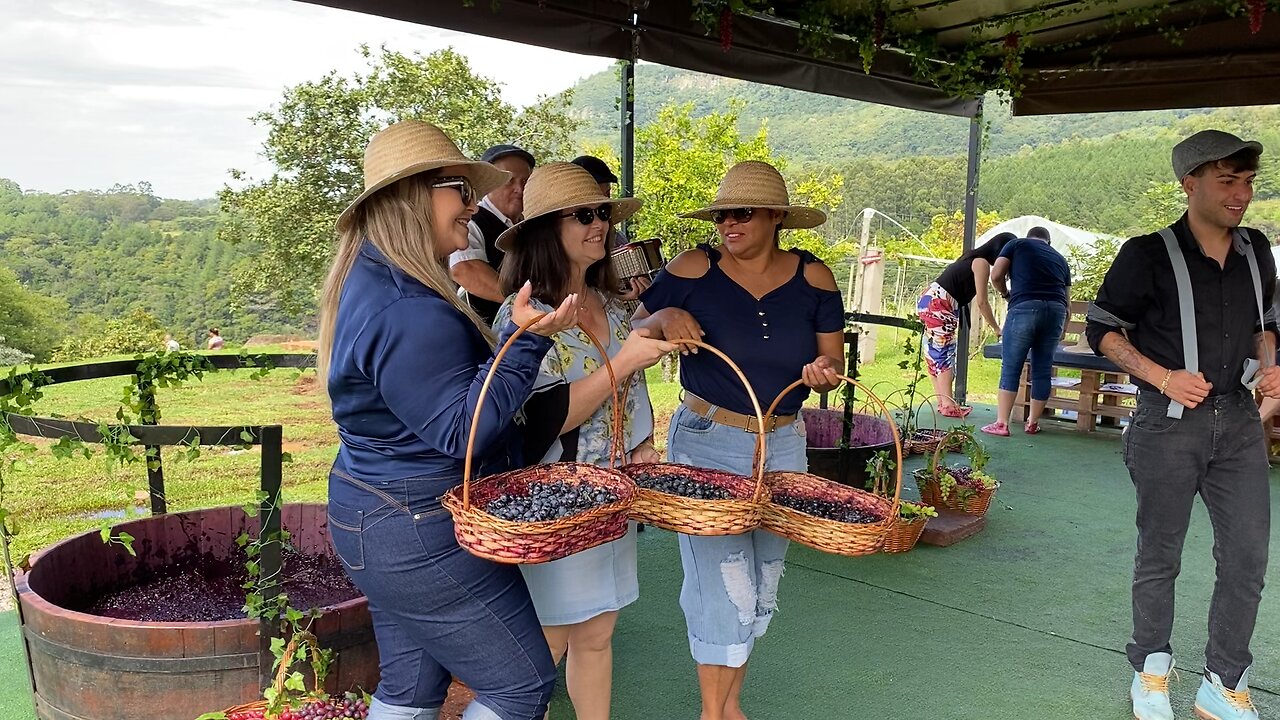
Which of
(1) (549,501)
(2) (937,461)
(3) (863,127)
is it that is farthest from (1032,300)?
(3) (863,127)

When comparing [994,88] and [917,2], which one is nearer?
[917,2]

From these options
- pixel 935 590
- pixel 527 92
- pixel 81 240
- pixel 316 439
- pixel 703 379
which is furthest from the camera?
pixel 527 92

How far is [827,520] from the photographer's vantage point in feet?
6.57

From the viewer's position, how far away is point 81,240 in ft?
35.8

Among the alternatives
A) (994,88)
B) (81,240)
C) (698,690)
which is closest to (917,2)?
(994,88)

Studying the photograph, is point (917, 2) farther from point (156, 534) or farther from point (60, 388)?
point (60, 388)

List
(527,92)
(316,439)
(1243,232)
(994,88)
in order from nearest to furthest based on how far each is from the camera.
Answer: (1243,232), (994,88), (316,439), (527,92)

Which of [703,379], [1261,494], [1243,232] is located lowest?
[1261,494]

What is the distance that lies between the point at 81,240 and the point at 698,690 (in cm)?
1085

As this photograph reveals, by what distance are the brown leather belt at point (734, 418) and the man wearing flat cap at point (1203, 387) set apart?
1027mm

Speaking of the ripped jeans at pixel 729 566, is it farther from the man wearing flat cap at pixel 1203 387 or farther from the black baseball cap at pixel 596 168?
the black baseball cap at pixel 596 168

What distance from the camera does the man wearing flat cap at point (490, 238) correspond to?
10.2ft

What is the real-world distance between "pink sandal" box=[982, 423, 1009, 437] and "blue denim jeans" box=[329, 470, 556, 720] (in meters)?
5.94

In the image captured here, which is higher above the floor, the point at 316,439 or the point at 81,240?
the point at 81,240
